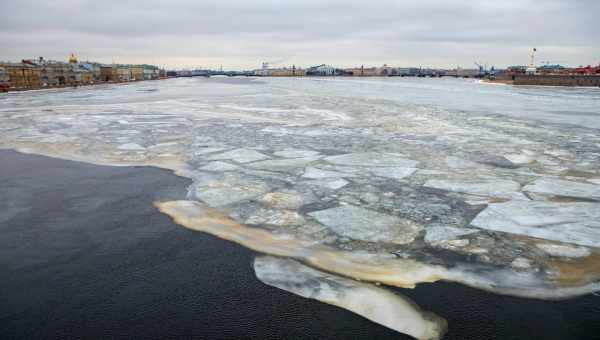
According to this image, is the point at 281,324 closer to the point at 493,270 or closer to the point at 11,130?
the point at 493,270

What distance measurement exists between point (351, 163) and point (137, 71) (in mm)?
122120

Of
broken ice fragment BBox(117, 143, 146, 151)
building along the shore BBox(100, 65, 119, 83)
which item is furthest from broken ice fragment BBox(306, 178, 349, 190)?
building along the shore BBox(100, 65, 119, 83)

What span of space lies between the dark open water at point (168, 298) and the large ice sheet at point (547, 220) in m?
1.11

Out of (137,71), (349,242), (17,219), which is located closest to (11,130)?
(17,219)

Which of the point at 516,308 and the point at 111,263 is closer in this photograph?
the point at 516,308

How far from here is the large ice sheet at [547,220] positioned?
3.96 metres

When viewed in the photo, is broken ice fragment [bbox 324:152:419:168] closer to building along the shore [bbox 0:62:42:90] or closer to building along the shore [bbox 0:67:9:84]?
building along the shore [bbox 0:67:9:84]

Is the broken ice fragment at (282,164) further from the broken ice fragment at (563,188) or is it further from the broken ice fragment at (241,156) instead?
the broken ice fragment at (563,188)

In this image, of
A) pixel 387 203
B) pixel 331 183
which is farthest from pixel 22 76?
pixel 387 203

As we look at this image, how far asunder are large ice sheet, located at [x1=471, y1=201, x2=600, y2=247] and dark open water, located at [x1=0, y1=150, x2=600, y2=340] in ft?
3.64

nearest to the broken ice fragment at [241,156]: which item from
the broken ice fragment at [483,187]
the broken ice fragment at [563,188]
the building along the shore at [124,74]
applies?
the broken ice fragment at [483,187]

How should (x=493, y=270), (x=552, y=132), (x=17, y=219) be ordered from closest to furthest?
(x=493, y=270) → (x=17, y=219) → (x=552, y=132)

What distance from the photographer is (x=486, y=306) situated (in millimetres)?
2904

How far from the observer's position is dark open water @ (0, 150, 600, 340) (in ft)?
8.66
